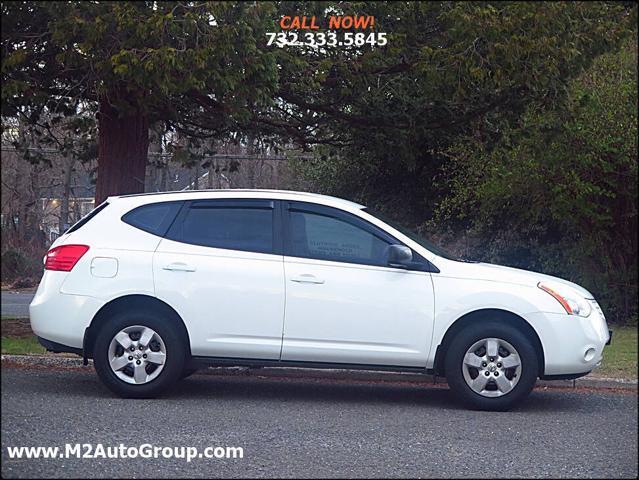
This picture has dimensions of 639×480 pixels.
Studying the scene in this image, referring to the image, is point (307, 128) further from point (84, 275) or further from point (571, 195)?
point (84, 275)

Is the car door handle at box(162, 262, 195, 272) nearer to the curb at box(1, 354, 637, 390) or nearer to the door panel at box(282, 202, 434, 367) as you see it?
the door panel at box(282, 202, 434, 367)

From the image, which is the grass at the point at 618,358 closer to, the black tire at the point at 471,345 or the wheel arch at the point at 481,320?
the wheel arch at the point at 481,320

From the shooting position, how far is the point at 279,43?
9.84 m

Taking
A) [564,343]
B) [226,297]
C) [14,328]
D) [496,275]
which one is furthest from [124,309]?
[564,343]

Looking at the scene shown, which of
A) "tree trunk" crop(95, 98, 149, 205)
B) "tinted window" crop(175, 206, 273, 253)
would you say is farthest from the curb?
"tree trunk" crop(95, 98, 149, 205)

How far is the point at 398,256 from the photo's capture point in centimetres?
734

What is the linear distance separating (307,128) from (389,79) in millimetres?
2193

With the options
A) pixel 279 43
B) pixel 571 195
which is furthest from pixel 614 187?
pixel 279 43

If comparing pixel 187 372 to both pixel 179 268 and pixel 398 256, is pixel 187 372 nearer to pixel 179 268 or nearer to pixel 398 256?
pixel 179 268

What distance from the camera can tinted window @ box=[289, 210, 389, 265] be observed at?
Answer: 295 inches

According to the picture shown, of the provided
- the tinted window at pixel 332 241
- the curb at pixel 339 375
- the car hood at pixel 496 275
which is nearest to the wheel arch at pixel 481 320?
the car hood at pixel 496 275

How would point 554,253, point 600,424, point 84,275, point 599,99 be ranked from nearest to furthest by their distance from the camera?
point 600,424 → point 84,275 → point 599,99 → point 554,253

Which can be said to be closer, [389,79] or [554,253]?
[389,79]

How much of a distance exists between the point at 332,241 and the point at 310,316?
26.8 inches
